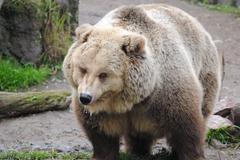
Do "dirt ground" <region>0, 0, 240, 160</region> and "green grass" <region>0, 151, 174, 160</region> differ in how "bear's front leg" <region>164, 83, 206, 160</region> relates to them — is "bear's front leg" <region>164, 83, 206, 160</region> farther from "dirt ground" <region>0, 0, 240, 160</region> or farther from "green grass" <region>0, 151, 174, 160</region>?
"dirt ground" <region>0, 0, 240, 160</region>

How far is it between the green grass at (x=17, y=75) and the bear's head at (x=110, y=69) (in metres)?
3.67

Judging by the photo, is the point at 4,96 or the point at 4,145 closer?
the point at 4,145

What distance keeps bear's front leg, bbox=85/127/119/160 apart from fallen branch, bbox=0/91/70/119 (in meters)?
1.90

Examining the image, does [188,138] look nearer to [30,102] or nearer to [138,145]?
[138,145]

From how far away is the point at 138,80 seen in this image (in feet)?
14.6

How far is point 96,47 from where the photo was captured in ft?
14.6

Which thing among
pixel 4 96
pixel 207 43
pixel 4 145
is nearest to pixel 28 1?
pixel 4 96

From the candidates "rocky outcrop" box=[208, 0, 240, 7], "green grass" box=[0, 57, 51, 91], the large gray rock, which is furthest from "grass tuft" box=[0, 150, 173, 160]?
"rocky outcrop" box=[208, 0, 240, 7]

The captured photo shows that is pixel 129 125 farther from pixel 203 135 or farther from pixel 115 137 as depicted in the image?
pixel 203 135

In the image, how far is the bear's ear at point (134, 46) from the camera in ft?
14.6

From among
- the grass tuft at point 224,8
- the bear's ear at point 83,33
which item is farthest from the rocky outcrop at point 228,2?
the bear's ear at point 83,33

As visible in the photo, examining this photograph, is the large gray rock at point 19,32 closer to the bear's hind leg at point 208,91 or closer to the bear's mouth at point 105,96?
the bear's hind leg at point 208,91

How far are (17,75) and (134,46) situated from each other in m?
4.14

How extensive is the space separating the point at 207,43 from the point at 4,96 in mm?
2243
